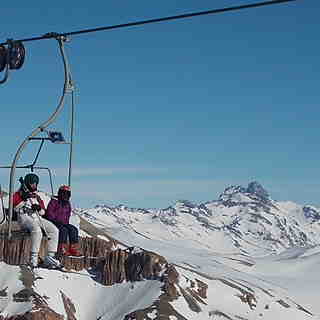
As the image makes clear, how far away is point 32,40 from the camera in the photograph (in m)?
16.1

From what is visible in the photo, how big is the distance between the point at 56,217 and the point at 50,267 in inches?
67.0

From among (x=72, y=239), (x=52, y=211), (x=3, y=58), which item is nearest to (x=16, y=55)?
(x=3, y=58)

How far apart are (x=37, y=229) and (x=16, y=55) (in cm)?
588

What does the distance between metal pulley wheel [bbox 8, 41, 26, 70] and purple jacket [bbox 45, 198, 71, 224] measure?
5366 millimetres

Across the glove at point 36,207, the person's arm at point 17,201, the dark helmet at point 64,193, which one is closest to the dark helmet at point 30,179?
the person's arm at point 17,201

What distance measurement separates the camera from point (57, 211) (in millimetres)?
21844

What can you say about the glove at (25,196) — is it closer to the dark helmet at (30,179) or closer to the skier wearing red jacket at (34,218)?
the skier wearing red jacket at (34,218)

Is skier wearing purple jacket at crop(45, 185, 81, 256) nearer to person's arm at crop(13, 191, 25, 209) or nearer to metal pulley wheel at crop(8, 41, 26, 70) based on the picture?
person's arm at crop(13, 191, 25, 209)

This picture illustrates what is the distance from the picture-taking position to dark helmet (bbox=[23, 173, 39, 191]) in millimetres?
20344

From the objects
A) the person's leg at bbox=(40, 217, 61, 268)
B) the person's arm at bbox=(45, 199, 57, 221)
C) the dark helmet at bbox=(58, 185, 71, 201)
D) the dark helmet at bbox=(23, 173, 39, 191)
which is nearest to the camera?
the dark helmet at bbox=(23, 173, 39, 191)

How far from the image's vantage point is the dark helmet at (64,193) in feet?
68.8

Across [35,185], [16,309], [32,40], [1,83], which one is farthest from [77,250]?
[16,309]

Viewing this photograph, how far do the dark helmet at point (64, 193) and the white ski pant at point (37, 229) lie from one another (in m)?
0.96

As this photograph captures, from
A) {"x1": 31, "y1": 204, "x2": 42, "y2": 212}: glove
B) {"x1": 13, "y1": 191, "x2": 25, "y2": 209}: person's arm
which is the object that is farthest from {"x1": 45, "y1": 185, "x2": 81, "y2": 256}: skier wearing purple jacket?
{"x1": 13, "y1": 191, "x2": 25, "y2": 209}: person's arm
